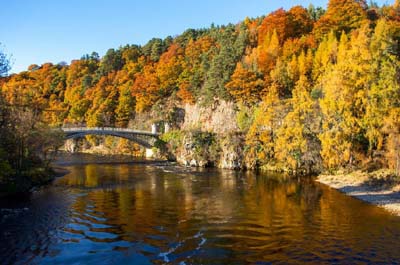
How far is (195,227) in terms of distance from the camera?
2570 cm

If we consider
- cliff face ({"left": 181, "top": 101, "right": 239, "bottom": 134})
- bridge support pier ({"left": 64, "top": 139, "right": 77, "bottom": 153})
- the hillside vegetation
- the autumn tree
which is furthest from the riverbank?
bridge support pier ({"left": 64, "top": 139, "right": 77, "bottom": 153})

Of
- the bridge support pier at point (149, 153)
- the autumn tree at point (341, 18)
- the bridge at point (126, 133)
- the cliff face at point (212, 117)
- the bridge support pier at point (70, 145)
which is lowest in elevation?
the bridge support pier at point (149, 153)

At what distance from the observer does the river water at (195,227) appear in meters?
20.0

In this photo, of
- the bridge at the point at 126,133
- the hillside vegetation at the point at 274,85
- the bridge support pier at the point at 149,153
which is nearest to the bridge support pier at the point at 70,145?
the hillside vegetation at the point at 274,85

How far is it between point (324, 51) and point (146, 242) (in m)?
63.8

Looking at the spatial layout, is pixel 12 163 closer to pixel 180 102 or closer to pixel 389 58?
pixel 389 58

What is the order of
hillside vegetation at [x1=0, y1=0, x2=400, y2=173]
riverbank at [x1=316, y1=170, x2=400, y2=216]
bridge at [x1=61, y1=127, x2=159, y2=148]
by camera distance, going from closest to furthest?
riverbank at [x1=316, y1=170, x2=400, y2=216]
hillside vegetation at [x1=0, y1=0, x2=400, y2=173]
bridge at [x1=61, y1=127, x2=159, y2=148]

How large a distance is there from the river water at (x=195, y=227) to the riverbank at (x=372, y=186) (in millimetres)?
1482

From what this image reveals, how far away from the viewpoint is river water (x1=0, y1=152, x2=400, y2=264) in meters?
20.0

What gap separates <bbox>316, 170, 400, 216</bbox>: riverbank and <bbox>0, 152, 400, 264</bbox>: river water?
1.48 m

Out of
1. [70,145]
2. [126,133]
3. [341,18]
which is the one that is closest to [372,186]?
[341,18]

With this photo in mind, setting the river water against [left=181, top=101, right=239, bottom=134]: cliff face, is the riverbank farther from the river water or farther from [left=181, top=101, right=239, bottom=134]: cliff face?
[left=181, top=101, right=239, bottom=134]: cliff face

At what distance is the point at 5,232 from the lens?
23656 mm

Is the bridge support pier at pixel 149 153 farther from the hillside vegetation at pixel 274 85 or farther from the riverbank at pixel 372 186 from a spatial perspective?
the riverbank at pixel 372 186
